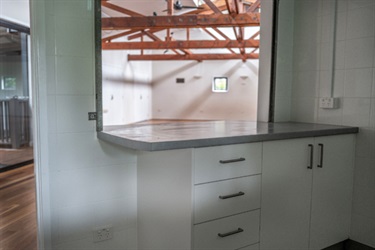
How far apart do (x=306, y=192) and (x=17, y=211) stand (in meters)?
2.57

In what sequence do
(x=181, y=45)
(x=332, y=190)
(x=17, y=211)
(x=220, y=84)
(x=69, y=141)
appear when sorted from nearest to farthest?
(x=69, y=141) → (x=332, y=190) → (x=17, y=211) → (x=181, y=45) → (x=220, y=84)

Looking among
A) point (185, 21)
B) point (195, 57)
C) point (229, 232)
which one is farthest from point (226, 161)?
point (195, 57)

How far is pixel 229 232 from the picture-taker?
4.81 feet

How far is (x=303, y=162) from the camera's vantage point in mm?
1759

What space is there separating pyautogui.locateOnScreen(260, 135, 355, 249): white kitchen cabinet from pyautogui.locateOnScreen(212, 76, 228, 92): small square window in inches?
369

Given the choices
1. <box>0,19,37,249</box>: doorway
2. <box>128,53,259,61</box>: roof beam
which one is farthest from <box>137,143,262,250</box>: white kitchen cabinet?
<box>128,53,259,61</box>: roof beam

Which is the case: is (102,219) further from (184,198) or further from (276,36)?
(276,36)

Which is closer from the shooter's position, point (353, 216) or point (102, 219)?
point (102, 219)

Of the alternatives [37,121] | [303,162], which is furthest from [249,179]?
[37,121]

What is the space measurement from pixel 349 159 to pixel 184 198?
1288 mm

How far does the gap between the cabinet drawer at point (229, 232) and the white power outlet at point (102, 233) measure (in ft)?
2.15

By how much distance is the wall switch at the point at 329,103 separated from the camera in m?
2.10

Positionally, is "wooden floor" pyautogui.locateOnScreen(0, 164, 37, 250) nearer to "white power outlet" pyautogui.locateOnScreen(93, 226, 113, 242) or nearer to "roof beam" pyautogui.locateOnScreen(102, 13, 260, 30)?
"white power outlet" pyautogui.locateOnScreen(93, 226, 113, 242)

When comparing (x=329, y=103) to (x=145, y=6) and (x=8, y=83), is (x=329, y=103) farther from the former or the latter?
(x=8, y=83)
